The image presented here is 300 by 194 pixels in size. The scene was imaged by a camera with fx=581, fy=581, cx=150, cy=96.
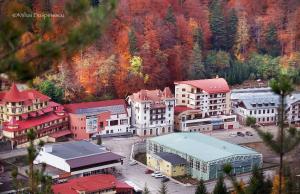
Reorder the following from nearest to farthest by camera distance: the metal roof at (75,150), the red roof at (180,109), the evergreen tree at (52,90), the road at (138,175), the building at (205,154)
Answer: the road at (138,175), the building at (205,154), the metal roof at (75,150), the evergreen tree at (52,90), the red roof at (180,109)

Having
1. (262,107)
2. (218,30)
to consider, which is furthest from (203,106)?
(218,30)

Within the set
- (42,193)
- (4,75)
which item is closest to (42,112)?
(42,193)

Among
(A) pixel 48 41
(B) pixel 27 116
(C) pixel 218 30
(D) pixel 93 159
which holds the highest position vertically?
(A) pixel 48 41

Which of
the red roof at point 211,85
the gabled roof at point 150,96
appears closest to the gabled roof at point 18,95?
the gabled roof at point 150,96

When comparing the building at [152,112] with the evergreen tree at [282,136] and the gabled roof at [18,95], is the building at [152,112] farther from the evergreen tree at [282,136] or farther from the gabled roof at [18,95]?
the evergreen tree at [282,136]

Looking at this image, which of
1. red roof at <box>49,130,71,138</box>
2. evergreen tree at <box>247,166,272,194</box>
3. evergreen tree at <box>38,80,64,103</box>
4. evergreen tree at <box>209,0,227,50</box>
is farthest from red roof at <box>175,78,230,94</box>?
evergreen tree at <box>247,166,272,194</box>

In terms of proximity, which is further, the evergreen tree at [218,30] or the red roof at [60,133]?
the evergreen tree at [218,30]

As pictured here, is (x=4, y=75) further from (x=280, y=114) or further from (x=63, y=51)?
(x=280, y=114)

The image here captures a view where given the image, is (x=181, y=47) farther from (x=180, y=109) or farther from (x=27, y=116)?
(x=27, y=116)
